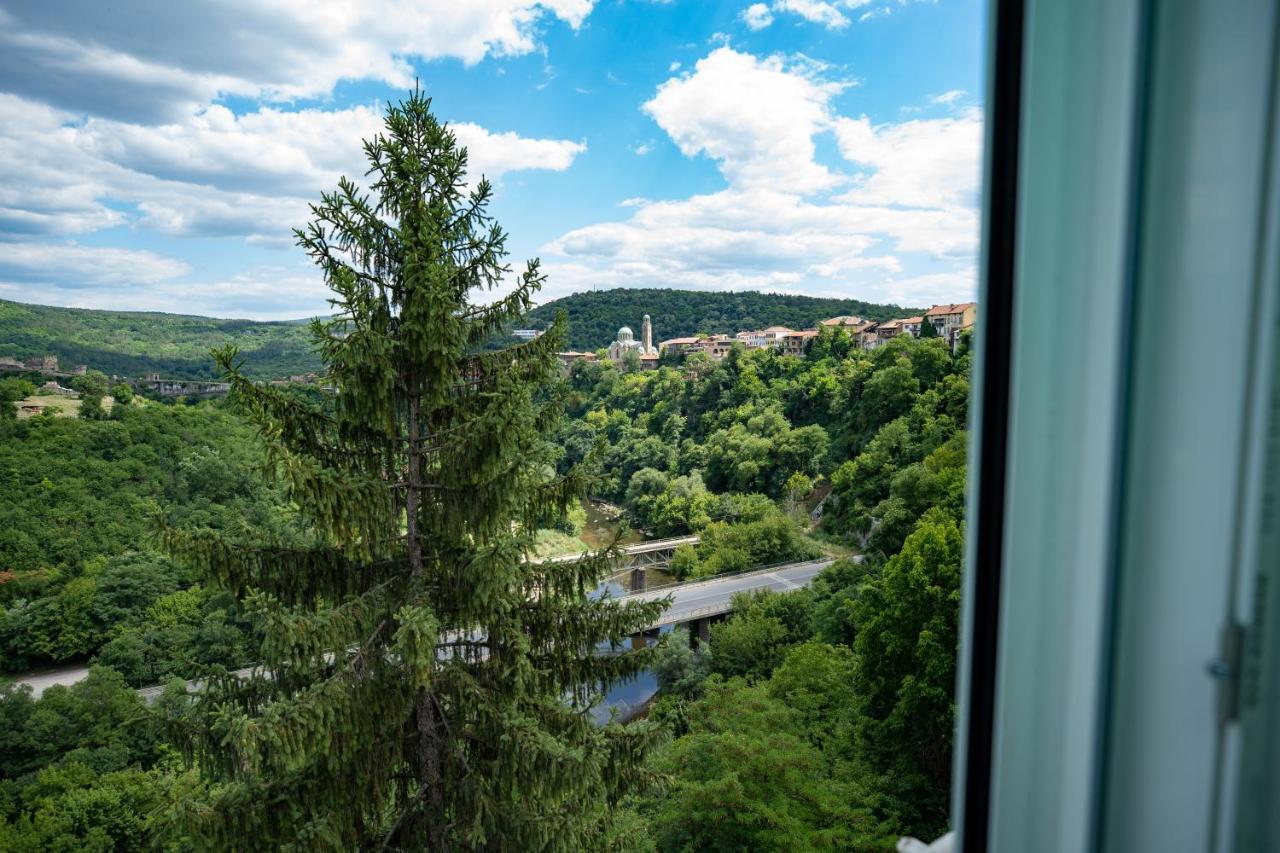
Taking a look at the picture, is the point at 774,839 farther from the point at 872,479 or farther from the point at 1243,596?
the point at 872,479

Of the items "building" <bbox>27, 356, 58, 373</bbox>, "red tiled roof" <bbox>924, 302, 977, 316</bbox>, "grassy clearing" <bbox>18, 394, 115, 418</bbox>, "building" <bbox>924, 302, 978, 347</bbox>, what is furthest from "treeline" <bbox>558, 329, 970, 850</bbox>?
"building" <bbox>27, 356, 58, 373</bbox>

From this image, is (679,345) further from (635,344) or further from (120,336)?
(120,336)

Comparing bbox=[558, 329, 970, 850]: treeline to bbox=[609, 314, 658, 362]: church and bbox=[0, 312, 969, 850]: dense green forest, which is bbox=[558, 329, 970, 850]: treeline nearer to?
bbox=[0, 312, 969, 850]: dense green forest

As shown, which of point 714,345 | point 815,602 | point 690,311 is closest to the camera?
point 815,602

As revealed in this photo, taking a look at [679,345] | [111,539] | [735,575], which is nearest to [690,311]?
[679,345]

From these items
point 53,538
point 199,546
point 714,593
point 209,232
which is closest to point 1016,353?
point 199,546
